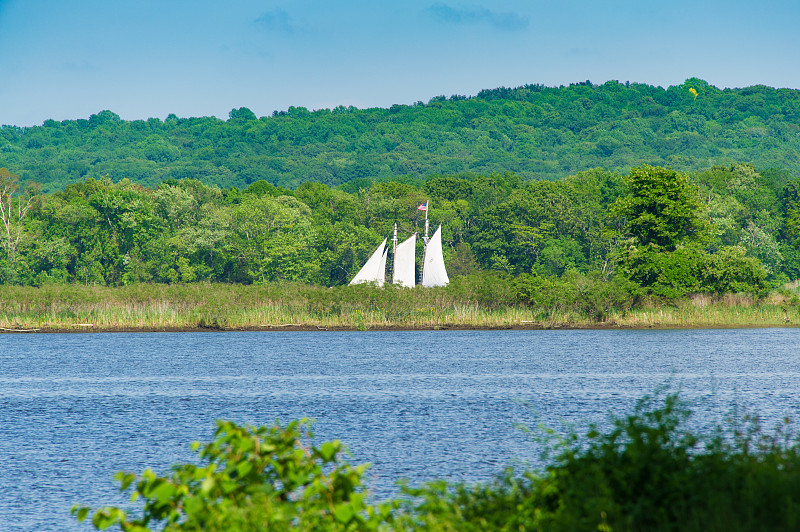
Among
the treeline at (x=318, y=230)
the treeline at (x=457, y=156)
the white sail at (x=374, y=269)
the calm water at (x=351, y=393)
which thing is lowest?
the calm water at (x=351, y=393)

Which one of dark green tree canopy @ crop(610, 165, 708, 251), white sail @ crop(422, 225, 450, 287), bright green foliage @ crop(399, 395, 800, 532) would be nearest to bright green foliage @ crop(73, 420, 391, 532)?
bright green foliage @ crop(399, 395, 800, 532)

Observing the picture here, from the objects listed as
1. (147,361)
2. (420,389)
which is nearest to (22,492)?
(420,389)

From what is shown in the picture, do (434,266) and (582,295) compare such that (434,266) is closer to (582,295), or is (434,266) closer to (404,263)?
(404,263)

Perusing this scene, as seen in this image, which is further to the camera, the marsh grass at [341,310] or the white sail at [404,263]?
the white sail at [404,263]

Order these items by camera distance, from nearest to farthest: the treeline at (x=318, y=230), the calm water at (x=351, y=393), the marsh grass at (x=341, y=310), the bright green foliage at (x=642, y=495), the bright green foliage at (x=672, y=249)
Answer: the bright green foliage at (x=642, y=495) → the calm water at (x=351, y=393) → the marsh grass at (x=341, y=310) → the bright green foliage at (x=672, y=249) → the treeline at (x=318, y=230)

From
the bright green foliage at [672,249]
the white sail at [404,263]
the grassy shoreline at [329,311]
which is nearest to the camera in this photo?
the grassy shoreline at [329,311]

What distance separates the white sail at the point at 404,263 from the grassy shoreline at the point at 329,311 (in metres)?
14.4

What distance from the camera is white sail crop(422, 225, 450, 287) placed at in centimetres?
8053

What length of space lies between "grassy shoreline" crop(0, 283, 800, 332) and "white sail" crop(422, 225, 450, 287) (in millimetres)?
11394

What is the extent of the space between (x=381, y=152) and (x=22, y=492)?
182 m

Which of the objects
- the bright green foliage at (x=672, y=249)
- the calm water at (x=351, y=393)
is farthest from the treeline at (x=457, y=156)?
the calm water at (x=351, y=393)

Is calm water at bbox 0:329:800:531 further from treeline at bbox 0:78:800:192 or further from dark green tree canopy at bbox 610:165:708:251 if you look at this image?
treeline at bbox 0:78:800:192

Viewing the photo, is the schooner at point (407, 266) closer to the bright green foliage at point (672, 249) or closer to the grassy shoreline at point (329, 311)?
the grassy shoreline at point (329, 311)

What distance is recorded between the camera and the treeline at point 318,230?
94.8 meters
